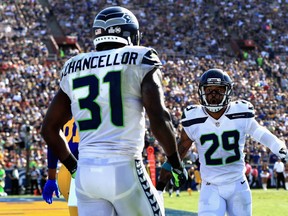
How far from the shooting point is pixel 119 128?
392cm

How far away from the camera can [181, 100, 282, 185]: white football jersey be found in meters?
6.12

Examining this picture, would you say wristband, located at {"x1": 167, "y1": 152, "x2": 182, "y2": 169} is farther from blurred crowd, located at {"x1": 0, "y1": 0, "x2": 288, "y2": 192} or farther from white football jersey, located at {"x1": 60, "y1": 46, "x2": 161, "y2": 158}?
blurred crowd, located at {"x1": 0, "y1": 0, "x2": 288, "y2": 192}

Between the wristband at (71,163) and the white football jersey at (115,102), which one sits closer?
the white football jersey at (115,102)

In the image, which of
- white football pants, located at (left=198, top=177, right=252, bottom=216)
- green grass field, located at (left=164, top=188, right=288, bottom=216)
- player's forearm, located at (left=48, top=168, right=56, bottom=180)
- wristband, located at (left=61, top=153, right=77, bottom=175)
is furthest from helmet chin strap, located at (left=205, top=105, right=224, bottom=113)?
green grass field, located at (left=164, top=188, right=288, bottom=216)

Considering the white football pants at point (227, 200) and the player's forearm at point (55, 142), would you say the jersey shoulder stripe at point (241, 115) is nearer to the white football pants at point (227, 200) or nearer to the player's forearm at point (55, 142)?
the white football pants at point (227, 200)

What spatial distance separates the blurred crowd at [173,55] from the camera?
2270cm

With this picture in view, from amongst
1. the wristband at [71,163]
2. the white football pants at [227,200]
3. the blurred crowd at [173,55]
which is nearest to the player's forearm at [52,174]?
the wristband at [71,163]

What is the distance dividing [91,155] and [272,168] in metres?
21.1

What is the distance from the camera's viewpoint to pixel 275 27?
36.5 m

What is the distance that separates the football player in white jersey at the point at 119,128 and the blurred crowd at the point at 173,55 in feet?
50.8

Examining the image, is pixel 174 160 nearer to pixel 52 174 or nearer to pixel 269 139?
pixel 52 174

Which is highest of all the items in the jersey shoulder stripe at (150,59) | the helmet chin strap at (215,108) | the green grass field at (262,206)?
the jersey shoulder stripe at (150,59)

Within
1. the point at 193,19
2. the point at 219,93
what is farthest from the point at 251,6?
the point at 219,93

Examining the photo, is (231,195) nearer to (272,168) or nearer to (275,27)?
(272,168)
